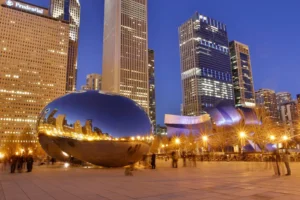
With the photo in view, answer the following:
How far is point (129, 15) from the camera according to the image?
183250 mm

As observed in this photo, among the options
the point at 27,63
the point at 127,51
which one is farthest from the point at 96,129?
the point at 127,51

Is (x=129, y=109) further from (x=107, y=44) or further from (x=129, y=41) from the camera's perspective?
(x=107, y=44)

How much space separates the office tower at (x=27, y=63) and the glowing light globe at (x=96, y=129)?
14454 cm

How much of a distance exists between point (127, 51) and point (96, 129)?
547ft

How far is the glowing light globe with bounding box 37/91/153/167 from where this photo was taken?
16.5 m

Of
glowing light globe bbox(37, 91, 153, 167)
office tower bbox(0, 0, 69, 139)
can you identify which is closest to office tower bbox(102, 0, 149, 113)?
office tower bbox(0, 0, 69, 139)

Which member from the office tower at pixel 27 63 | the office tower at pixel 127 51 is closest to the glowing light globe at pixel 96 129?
the office tower at pixel 27 63

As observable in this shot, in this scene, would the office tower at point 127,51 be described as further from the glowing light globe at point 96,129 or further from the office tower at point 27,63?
the glowing light globe at point 96,129

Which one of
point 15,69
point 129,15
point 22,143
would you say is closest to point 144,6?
point 129,15

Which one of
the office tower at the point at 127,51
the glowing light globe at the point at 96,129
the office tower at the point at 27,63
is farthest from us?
the office tower at the point at 127,51

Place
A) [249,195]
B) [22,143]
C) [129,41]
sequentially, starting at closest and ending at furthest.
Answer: [249,195] < [22,143] < [129,41]

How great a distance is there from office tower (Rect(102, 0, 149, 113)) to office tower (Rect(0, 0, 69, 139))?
33.5m

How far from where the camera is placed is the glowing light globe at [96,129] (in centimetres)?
1652

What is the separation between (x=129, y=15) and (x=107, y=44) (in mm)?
27649
